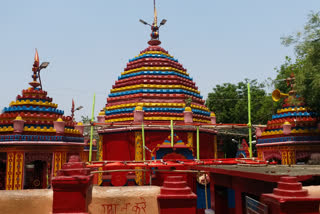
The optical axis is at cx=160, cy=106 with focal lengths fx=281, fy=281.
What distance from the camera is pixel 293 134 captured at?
17.2 meters

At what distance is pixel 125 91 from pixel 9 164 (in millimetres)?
9999

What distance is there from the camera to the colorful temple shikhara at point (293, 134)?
17.1 m

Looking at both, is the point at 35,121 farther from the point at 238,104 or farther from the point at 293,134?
the point at 238,104

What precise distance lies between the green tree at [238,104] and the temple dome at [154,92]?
1185 cm

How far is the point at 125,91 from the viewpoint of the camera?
22.9m

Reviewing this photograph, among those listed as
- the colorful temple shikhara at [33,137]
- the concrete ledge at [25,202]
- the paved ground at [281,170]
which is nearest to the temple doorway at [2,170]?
the colorful temple shikhara at [33,137]

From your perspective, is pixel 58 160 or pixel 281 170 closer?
pixel 281 170

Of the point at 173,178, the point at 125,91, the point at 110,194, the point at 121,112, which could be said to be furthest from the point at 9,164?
the point at 173,178

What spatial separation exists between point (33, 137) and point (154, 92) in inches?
364

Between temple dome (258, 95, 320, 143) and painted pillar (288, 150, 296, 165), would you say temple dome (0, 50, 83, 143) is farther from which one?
painted pillar (288, 150, 296, 165)

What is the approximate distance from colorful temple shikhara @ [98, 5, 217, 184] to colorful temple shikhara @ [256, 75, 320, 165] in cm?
443

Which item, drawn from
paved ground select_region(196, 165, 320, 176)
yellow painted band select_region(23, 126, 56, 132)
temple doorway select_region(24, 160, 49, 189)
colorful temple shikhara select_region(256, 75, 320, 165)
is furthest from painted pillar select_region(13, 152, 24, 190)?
colorful temple shikhara select_region(256, 75, 320, 165)

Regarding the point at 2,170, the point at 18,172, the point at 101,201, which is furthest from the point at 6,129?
the point at 101,201

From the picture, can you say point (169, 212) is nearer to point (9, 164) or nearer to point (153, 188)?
point (153, 188)
